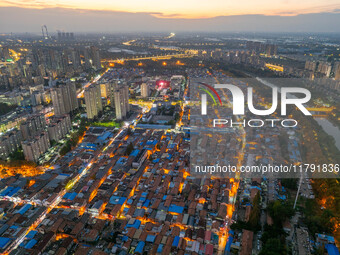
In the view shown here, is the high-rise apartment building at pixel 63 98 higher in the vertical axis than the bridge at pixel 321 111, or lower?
higher

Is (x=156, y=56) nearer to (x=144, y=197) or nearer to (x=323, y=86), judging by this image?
(x=323, y=86)

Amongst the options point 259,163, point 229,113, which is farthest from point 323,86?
point 259,163

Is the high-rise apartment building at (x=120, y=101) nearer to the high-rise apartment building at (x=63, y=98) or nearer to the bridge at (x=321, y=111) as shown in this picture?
the high-rise apartment building at (x=63, y=98)

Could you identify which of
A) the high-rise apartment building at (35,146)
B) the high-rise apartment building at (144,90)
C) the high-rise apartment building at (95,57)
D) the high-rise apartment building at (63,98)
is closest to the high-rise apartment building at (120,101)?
the high-rise apartment building at (63,98)

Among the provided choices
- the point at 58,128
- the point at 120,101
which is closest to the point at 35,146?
the point at 58,128

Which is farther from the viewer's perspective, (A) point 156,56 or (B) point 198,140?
(A) point 156,56

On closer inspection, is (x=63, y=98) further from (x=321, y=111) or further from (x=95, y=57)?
(x=95, y=57)
